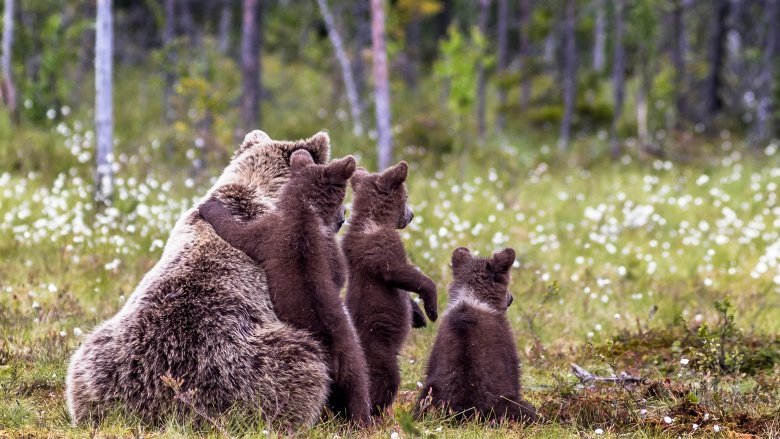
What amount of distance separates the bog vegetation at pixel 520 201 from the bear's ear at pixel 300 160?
164cm

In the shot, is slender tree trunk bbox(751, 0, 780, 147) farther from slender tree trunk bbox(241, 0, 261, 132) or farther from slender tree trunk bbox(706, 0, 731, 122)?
slender tree trunk bbox(241, 0, 261, 132)

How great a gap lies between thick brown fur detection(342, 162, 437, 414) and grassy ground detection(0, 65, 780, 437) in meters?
0.39

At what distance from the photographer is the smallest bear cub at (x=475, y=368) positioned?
20.1ft

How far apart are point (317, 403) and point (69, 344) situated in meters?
3.16

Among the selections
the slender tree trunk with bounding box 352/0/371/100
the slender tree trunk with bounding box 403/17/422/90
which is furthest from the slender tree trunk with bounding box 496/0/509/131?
the slender tree trunk with bounding box 403/17/422/90

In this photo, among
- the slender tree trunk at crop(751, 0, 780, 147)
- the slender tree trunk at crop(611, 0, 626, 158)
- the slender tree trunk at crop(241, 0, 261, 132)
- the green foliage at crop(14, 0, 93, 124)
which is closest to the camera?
the green foliage at crop(14, 0, 93, 124)

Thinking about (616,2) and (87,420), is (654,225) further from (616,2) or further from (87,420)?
(87,420)

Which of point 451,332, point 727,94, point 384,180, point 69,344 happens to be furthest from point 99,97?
point 727,94

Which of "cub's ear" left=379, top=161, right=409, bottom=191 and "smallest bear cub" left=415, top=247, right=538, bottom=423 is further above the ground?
"cub's ear" left=379, top=161, right=409, bottom=191

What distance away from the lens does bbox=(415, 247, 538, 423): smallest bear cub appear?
241 inches

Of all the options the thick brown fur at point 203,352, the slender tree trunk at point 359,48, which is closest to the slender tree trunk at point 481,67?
the slender tree trunk at point 359,48

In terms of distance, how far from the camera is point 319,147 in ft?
19.9

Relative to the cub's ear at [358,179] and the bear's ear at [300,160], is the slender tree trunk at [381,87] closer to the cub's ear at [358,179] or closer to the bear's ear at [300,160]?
the cub's ear at [358,179]

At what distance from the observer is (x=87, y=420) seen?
550 cm
